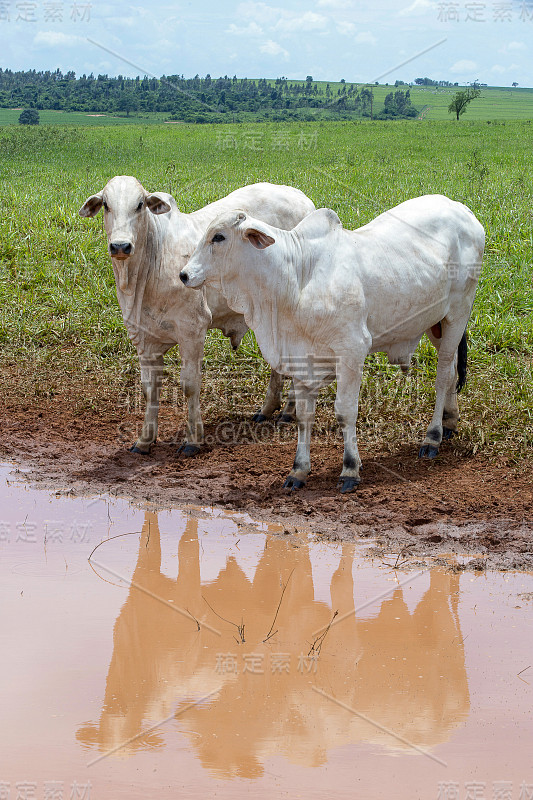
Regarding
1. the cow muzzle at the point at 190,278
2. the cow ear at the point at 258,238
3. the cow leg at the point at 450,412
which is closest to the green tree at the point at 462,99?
the cow leg at the point at 450,412

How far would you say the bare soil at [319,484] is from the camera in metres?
5.12

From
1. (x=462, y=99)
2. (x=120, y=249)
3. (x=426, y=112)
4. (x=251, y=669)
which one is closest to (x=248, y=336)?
(x=120, y=249)

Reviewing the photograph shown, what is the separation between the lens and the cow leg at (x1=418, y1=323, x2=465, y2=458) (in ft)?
21.1

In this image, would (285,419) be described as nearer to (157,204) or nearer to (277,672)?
(157,204)

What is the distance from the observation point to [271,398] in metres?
7.47

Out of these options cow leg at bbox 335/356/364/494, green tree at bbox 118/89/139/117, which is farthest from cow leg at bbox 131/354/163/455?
green tree at bbox 118/89/139/117

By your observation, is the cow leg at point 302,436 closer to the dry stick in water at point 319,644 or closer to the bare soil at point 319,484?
the bare soil at point 319,484

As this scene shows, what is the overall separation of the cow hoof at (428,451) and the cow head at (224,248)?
1906 millimetres

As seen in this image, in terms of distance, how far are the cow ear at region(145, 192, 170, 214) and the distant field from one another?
93.6 feet

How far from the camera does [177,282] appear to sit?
632 centimetres

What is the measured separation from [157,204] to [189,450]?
68.5 inches

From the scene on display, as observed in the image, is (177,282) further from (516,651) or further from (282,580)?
(516,651)

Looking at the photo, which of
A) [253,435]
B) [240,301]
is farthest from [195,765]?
[253,435]

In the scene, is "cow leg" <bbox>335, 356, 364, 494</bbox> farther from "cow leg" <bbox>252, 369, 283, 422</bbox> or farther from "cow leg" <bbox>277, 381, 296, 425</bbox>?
"cow leg" <bbox>252, 369, 283, 422</bbox>
